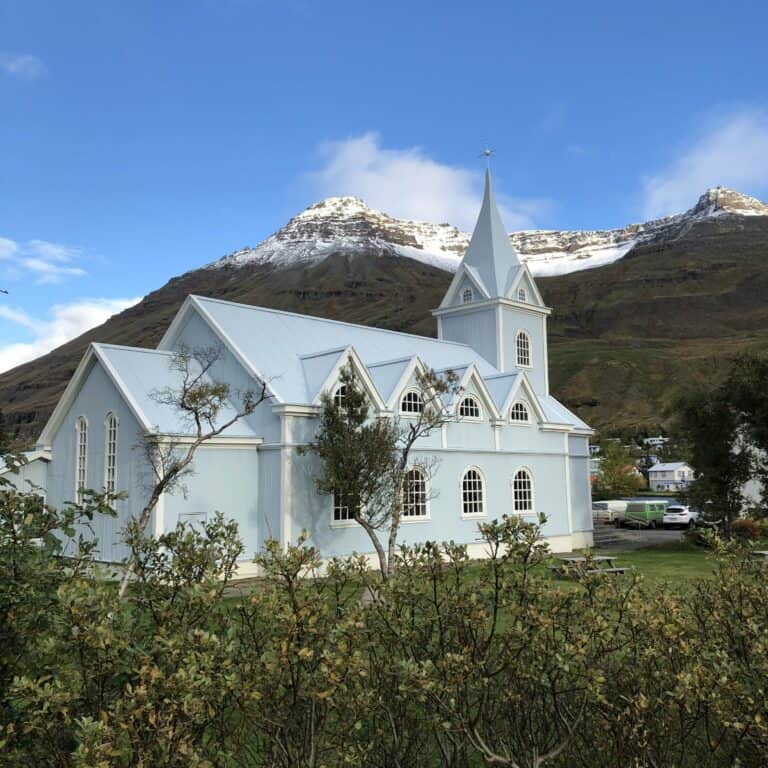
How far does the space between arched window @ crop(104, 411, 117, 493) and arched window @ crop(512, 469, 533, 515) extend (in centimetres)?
1467

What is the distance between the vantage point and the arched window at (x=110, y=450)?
2103cm

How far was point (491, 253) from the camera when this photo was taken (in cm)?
3334

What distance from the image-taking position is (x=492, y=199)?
34.9 m

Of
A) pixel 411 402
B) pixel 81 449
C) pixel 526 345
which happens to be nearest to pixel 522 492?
pixel 411 402

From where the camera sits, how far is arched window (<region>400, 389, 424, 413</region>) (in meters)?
24.2

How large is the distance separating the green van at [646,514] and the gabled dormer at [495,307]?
1678 cm

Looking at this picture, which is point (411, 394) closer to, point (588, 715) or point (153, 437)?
point (153, 437)

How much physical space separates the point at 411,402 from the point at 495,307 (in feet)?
31.4

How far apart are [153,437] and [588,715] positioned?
50.6 ft

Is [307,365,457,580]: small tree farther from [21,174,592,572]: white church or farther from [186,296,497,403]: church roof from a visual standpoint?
[186,296,497,403]: church roof

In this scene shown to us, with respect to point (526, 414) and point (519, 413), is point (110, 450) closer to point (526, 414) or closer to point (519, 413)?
point (519, 413)

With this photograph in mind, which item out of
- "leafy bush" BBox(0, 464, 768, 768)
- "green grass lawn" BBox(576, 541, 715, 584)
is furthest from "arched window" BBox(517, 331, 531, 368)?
"leafy bush" BBox(0, 464, 768, 768)

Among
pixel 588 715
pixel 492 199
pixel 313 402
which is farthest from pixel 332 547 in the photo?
pixel 492 199

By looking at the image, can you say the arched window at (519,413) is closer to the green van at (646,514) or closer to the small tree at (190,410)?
the small tree at (190,410)
